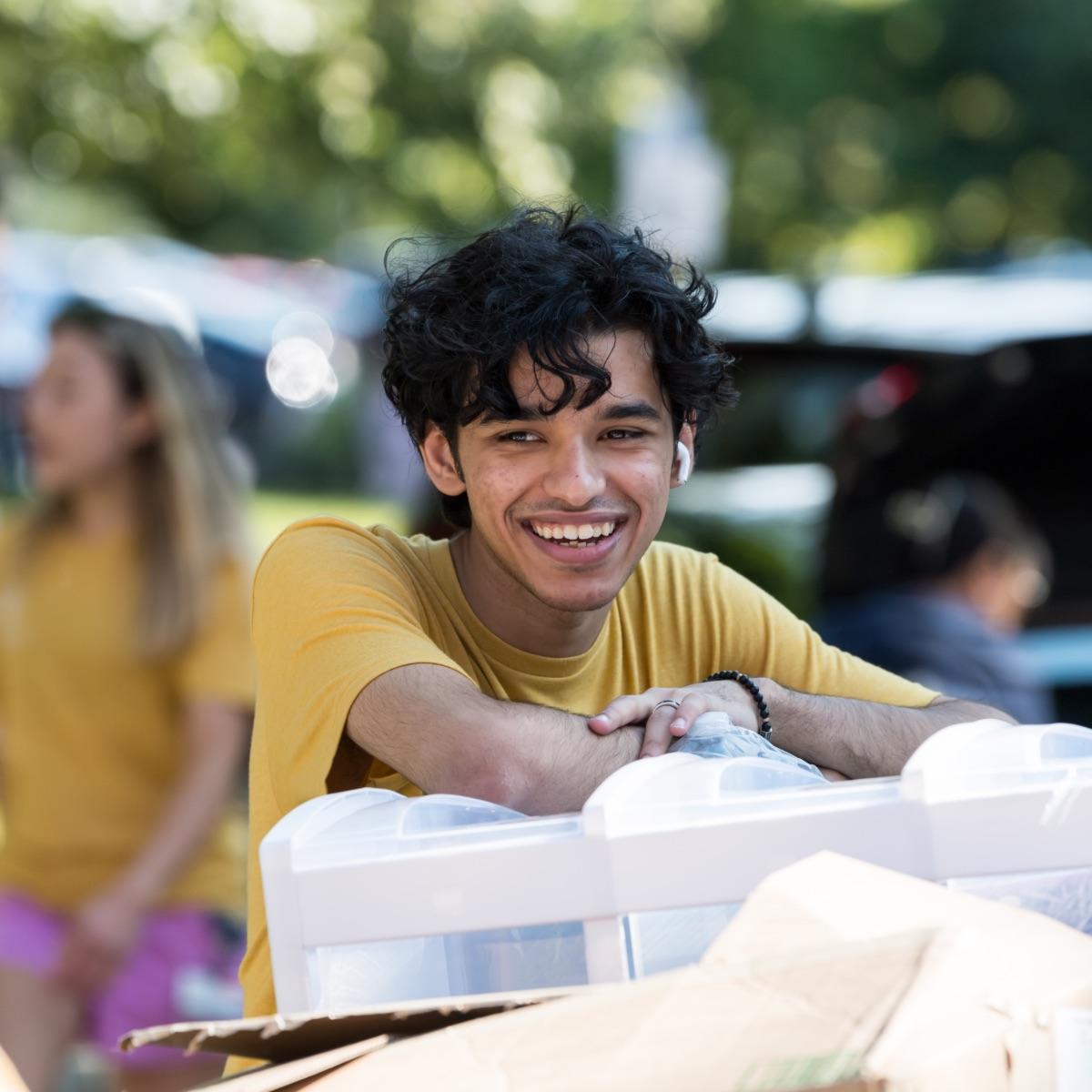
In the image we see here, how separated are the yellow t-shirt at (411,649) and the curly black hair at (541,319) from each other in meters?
0.21

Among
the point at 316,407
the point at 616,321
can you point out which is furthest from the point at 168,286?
the point at 616,321

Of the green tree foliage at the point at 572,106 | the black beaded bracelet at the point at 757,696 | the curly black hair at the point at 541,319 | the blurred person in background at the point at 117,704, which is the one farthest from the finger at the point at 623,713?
the green tree foliage at the point at 572,106

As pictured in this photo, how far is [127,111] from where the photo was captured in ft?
33.4

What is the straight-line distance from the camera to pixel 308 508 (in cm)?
1495

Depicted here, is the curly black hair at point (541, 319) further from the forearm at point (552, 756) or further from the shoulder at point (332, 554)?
the forearm at point (552, 756)

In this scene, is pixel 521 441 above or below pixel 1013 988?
above

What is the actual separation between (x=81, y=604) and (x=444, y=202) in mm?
9276

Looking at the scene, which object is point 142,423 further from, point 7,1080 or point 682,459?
point 7,1080

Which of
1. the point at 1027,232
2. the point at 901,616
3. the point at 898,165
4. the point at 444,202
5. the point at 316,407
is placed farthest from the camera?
the point at 316,407

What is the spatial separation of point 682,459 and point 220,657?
1.62 metres

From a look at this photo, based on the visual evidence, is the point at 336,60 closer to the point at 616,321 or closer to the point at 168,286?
the point at 168,286

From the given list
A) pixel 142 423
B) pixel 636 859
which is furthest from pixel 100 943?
pixel 636 859

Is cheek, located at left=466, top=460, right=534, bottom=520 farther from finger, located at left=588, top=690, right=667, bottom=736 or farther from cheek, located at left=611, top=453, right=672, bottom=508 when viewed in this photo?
finger, located at left=588, top=690, right=667, bottom=736

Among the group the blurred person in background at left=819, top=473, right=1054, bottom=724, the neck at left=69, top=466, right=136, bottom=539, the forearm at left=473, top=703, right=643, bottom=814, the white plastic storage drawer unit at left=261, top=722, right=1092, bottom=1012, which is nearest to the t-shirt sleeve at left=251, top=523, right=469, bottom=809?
the forearm at left=473, top=703, right=643, bottom=814
